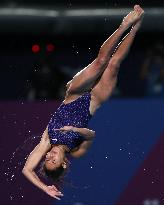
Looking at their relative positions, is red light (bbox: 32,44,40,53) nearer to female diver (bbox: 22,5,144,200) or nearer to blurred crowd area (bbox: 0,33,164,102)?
blurred crowd area (bbox: 0,33,164,102)

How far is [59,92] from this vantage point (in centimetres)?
775

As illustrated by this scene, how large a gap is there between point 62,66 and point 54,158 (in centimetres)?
240

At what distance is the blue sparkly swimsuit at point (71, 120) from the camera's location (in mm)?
5969

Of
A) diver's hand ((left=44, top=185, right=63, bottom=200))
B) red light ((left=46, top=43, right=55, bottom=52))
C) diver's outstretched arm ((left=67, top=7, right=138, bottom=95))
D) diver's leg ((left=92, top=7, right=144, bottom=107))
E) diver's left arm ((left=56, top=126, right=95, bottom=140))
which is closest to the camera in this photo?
diver's hand ((left=44, top=185, right=63, bottom=200))

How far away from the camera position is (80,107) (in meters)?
6.08

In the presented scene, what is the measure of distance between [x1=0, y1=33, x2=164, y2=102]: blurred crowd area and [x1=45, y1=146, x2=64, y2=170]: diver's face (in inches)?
68.9

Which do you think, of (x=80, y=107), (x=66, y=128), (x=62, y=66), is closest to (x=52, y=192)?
(x=66, y=128)

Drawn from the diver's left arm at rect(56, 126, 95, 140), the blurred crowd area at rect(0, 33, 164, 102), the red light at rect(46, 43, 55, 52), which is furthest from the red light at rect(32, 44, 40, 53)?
the diver's left arm at rect(56, 126, 95, 140)

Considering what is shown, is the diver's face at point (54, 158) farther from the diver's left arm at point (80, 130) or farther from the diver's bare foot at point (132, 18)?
the diver's bare foot at point (132, 18)

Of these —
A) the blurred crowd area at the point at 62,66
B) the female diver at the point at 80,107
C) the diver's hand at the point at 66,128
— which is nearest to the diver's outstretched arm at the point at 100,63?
the female diver at the point at 80,107

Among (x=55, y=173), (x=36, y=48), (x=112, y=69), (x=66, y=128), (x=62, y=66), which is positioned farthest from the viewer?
(x=36, y=48)

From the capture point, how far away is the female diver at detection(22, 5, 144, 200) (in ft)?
19.3

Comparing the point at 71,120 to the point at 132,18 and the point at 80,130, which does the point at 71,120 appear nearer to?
the point at 80,130

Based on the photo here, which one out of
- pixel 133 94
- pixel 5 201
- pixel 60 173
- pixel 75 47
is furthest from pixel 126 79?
pixel 60 173
